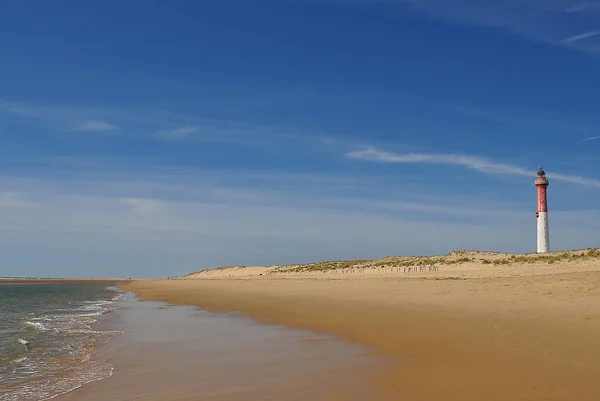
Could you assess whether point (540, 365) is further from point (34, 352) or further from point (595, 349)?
point (34, 352)

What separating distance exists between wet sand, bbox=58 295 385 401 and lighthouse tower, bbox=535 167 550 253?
47.8m

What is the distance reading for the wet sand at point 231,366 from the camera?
27.5ft

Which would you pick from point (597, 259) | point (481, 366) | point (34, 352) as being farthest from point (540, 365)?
point (597, 259)

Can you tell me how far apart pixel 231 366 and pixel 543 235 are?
2112 inches

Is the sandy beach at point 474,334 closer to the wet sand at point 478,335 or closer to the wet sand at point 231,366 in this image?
the wet sand at point 478,335

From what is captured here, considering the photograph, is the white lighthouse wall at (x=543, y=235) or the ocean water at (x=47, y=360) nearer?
the ocean water at (x=47, y=360)

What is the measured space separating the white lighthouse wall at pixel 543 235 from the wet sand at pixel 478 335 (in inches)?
1327

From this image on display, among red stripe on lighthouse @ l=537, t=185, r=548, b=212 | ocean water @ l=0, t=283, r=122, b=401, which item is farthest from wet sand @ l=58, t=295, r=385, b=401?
red stripe on lighthouse @ l=537, t=185, r=548, b=212

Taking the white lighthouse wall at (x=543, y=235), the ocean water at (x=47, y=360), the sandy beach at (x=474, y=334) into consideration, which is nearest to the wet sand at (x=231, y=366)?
the ocean water at (x=47, y=360)

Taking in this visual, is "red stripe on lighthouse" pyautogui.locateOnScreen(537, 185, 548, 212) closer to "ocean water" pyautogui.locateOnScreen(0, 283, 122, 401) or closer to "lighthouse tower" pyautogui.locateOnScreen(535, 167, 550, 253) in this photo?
"lighthouse tower" pyautogui.locateOnScreen(535, 167, 550, 253)

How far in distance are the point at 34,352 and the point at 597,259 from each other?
38166mm

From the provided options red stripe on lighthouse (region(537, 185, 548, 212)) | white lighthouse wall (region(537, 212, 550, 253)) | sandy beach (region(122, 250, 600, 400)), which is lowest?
sandy beach (region(122, 250, 600, 400))

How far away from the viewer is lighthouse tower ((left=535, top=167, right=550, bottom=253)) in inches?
2216

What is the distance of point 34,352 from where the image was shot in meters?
14.1
